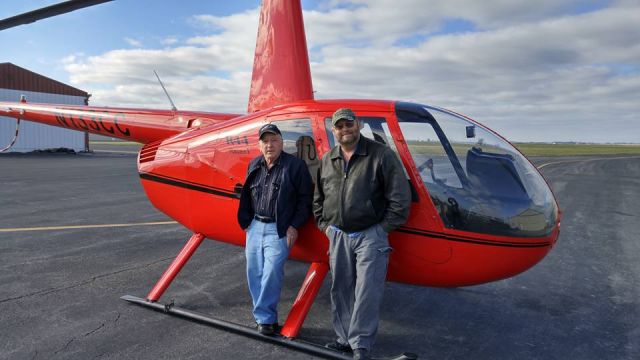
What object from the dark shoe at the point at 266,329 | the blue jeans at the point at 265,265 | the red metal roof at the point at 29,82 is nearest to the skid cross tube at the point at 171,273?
the blue jeans at the point at 265,265

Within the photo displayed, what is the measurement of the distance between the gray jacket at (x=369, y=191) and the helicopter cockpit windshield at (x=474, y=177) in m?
0.36

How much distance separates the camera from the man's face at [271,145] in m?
3.71

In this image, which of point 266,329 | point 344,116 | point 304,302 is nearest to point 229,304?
point 266,329

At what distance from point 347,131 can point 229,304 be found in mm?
2610

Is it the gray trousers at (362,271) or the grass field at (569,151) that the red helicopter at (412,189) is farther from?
the grass field at (569,151)

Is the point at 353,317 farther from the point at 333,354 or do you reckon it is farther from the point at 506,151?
the point at 506,151

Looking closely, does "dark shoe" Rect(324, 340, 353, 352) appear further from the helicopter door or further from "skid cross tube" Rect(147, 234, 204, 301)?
"skid cross tube" Rect(147, 234, 204, 301)

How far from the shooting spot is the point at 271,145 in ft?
12.2

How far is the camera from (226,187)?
4324 millimetres

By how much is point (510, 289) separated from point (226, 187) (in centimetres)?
384

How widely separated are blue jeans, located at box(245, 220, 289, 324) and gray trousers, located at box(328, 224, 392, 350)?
1.73 ft

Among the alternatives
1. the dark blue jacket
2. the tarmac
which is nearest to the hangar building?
the tarmac

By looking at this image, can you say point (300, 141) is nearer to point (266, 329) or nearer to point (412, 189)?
point (412, 189)

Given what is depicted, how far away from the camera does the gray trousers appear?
333cm
